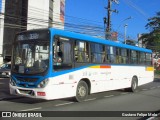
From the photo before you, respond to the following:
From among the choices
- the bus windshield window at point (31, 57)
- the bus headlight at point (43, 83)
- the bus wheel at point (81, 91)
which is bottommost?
the bus wheel at point (81, 91)

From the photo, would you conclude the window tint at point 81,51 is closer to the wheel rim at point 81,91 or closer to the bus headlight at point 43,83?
the wheel rim at point 81,91

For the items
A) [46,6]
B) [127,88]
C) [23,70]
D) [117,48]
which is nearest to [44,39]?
[23,70]

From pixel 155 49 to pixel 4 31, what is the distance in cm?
2890

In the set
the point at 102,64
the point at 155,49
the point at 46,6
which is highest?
the point at 46,6

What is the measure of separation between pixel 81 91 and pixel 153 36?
44.8 metres

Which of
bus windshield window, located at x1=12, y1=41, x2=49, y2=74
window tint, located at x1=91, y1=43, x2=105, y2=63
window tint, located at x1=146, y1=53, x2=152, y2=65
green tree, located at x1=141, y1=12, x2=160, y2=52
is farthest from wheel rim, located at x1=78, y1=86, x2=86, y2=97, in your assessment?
green tree, located at x1=141, y1=12, x2=160, y2=52

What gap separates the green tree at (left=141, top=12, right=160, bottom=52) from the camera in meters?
53.1

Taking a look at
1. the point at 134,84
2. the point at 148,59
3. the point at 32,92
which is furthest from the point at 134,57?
the point at 32,92

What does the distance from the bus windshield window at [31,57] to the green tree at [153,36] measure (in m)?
45.1

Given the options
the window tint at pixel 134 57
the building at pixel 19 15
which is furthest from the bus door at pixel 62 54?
the building at pixel 19 15

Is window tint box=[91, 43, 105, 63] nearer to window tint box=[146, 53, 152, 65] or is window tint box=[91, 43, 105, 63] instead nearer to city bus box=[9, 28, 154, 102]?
city bus box=[9, 28, 154, 102]

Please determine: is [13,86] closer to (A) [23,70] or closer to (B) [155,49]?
(A) [23,70]

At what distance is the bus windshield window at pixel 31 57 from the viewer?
10305 millimetres

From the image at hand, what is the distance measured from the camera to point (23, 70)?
34.9 feet
